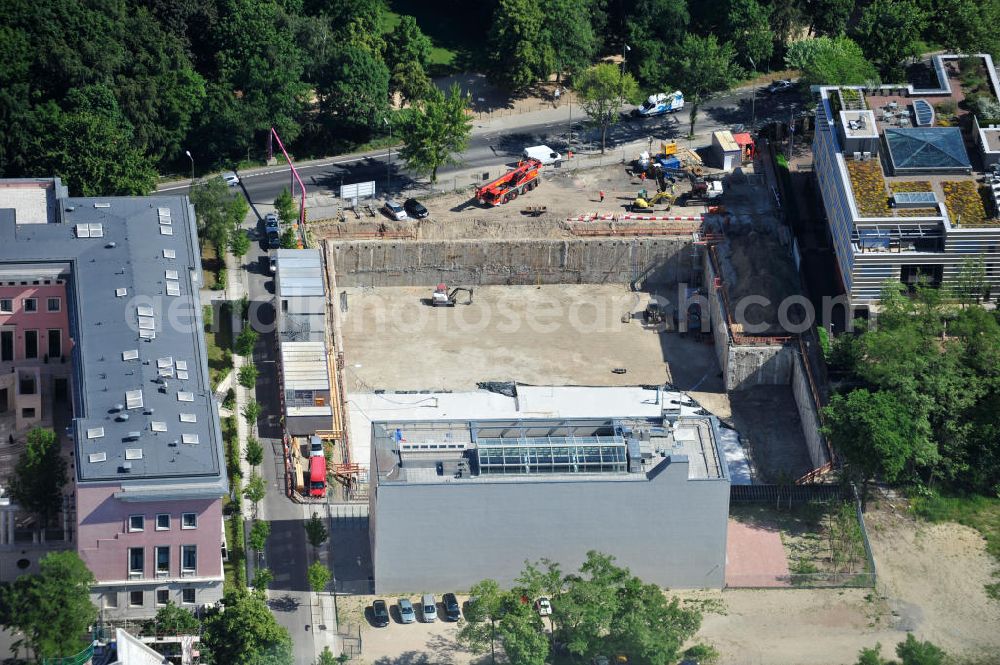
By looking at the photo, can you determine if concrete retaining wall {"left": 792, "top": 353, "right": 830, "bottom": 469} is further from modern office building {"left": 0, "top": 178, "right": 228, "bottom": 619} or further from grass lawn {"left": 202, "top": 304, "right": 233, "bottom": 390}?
modern office building {"left": 0, "top": 178, "right": 228, "bottom": 619}

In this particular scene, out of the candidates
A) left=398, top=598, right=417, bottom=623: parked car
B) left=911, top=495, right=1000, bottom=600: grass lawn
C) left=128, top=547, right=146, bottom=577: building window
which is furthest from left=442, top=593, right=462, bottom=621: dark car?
left=911, top=495, right=1000, bottom=600: grass lawn

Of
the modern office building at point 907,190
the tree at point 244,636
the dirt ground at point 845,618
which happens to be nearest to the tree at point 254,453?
the dirt ground at point 845,618

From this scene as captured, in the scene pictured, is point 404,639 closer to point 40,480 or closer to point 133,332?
point 40,480

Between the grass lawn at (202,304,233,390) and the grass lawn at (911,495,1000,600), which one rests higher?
the grass lawn at (202,304,233,390)

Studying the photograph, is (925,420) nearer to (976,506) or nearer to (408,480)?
(976,506)

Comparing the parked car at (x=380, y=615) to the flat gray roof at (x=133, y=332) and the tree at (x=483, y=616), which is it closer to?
the tree at (x=483, y=616)

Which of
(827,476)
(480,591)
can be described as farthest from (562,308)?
(480,591)
